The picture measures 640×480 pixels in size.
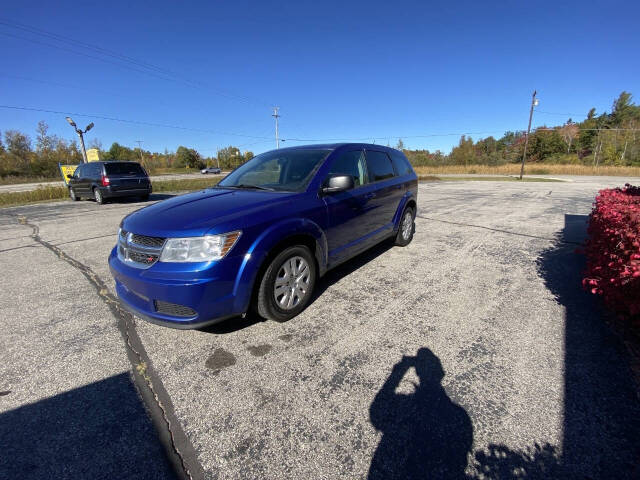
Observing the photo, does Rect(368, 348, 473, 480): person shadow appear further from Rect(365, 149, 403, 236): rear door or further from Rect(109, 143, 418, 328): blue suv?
Rect(365, 149, 403, 236): rear door

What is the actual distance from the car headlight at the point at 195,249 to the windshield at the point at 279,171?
1.10 meters

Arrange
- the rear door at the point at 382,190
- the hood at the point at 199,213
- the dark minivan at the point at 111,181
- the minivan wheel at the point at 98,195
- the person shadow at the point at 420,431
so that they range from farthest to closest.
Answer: the minivan wheel at the point at 98,195 → the dark minivan at the point at 111,181 → the rear door at the point at 382,190 → the hood at the point at 199,213 → the person shadow at the point at 420,431

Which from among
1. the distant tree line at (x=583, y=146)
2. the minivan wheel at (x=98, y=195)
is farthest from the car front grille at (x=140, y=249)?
the distant tree line at (x=583, y=146)

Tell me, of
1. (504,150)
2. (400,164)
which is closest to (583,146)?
(504,150)

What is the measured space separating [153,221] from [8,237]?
694cm

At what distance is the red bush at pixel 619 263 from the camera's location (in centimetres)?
232

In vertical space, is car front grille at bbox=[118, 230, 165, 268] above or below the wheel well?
above

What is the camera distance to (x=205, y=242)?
224 centimetres

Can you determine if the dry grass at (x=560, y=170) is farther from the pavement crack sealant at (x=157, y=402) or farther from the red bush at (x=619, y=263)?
the pavement crack sealant at (x=157, y=402)

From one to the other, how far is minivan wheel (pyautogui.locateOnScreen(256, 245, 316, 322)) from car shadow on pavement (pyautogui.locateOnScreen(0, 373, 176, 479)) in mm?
1145

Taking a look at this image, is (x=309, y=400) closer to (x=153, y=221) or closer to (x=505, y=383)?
(x=505, y=383)

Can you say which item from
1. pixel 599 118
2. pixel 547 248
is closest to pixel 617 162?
pixel 599 118

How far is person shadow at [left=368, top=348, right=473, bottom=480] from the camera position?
151cm

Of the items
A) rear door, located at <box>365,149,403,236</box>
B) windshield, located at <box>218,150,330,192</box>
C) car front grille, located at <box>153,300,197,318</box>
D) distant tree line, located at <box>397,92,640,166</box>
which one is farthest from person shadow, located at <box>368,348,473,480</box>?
distant tree line, located at <box>397,92,640,166</box>
